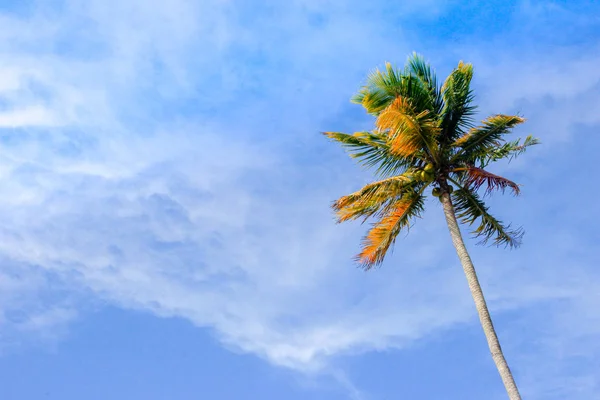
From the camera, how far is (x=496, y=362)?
17.0m

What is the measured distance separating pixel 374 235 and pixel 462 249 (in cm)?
266

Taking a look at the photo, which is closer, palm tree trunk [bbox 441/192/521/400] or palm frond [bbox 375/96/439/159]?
palm tree trunk [bbox 441/192/521/400]

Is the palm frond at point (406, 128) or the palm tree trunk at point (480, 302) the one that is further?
the palm frond at point (406, 128)

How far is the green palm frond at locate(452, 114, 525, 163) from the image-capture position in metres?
20.6

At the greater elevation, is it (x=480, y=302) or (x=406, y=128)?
(x=406, y=128)

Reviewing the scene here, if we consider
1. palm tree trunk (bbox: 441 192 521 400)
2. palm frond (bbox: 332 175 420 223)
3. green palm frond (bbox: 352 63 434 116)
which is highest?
green palm frond (bbox: 352 63 434 116)

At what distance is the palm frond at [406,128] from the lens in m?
19.4

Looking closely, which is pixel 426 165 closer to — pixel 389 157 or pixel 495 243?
pixel 389 157

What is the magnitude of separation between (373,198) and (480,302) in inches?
172

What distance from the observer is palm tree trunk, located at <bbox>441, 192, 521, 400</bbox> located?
16688mm

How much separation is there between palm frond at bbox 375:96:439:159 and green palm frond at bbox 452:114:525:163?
1.15 meters

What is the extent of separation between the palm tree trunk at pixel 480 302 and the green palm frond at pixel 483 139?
1610 mm

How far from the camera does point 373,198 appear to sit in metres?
20.3

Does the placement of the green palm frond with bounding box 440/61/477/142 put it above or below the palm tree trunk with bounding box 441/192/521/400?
above
